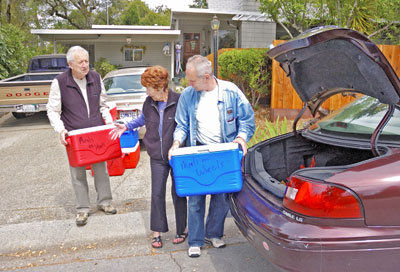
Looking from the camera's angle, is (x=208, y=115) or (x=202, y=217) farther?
(x=202, y=217)

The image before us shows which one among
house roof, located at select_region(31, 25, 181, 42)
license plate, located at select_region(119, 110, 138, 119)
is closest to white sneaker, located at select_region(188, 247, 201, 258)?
license plate, located at select_region(119, 110, 138, 119)

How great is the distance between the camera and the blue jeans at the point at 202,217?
10.5 ft

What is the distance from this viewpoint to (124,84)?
7.99 meters

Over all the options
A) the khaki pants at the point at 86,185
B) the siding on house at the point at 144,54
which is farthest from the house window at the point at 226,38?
the khaki pants at the point at 86,185

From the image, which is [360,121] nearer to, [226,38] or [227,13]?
[227,13]

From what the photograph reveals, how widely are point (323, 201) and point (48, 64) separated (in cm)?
1385

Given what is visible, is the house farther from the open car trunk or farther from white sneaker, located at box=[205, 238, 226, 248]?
white sneaker, located at box=[205, 238, 226, 248]

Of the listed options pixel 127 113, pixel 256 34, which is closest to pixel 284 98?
pixel 127 113

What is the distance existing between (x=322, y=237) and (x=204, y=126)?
4.69ft

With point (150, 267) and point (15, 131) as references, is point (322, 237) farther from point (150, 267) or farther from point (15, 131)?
point (15, 131)

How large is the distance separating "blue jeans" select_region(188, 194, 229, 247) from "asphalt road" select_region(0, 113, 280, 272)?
17 cm

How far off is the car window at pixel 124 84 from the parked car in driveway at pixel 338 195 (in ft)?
18.0

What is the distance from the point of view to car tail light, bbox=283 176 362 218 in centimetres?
200

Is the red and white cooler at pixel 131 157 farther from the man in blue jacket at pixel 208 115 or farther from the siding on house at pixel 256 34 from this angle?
the siding on house at pixel 256 34
